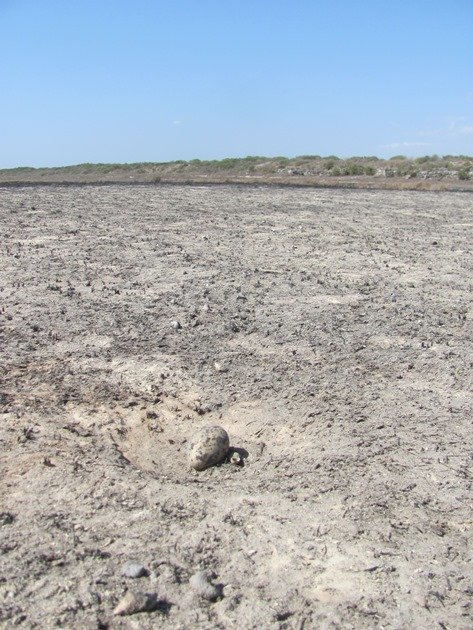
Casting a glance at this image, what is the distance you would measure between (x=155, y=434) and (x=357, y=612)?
68.6 inches

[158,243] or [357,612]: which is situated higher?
[158,243]

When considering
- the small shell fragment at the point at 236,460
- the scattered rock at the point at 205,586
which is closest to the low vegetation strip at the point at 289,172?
the small shell fragment at the point at 236,460

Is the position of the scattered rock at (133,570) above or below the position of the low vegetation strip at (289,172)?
below

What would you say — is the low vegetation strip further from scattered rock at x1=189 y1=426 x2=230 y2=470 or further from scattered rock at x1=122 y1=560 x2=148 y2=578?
scattered rock at x1=122 y1=560 x2=148 y2=578

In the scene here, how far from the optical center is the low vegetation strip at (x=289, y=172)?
958 inches

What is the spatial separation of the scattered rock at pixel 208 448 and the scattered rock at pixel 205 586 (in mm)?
923

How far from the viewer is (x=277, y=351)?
4996 millimetres

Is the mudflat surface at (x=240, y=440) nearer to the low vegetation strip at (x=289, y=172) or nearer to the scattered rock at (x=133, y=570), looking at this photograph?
the scattered rock at (x=133, y=570)

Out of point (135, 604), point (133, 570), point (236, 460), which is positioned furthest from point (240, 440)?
point (135, 604)

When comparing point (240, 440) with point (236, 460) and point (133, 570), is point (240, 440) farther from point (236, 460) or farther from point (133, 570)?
point (133, 570)

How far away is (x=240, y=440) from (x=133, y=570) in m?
1.32

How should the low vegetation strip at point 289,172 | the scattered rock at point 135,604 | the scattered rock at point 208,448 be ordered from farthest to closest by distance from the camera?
the low vegetation strip at point 289,172, the scattered rock at point 208,448, the scattered rock at point 135,604

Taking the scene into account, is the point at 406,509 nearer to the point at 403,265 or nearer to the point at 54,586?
the point at 54,586

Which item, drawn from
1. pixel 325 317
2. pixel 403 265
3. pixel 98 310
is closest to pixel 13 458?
pixel 98 310
